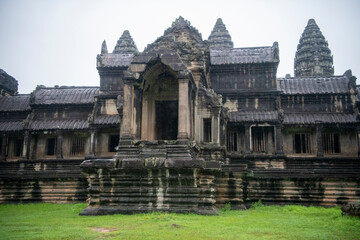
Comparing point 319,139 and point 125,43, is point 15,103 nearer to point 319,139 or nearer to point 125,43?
point 125,43

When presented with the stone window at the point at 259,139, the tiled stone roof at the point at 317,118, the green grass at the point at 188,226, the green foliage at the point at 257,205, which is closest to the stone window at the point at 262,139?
the stone window at the point at 259,139

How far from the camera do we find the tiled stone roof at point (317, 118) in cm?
2431

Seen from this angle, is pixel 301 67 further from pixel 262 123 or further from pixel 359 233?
pixel 359 233

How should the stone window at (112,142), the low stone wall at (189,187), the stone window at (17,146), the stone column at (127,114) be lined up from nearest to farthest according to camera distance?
1. the low stone wall at (189,187)
2. the stone column at (127,114)
3. the stone window at (112,142)
4. the stone window at (17,146)

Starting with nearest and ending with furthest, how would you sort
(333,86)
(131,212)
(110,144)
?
(131,212), (333,86), (110,144)

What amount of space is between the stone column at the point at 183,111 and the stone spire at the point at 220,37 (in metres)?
31.8

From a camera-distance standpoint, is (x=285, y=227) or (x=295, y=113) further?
(x=295, y=113)

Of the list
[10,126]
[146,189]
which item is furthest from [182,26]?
[10,126]

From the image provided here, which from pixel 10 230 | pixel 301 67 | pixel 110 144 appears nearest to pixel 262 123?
pixel 110 144

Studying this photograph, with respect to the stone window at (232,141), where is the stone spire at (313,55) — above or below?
above

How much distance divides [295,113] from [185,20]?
1057 centimetres

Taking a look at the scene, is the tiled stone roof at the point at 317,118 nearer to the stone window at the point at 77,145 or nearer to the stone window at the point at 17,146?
the stone window at the point at 77,145

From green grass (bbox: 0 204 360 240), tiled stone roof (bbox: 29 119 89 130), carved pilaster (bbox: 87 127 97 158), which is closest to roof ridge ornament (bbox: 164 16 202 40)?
green grass (bbox: 0 204 360 240)

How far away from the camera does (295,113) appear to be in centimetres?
2539
